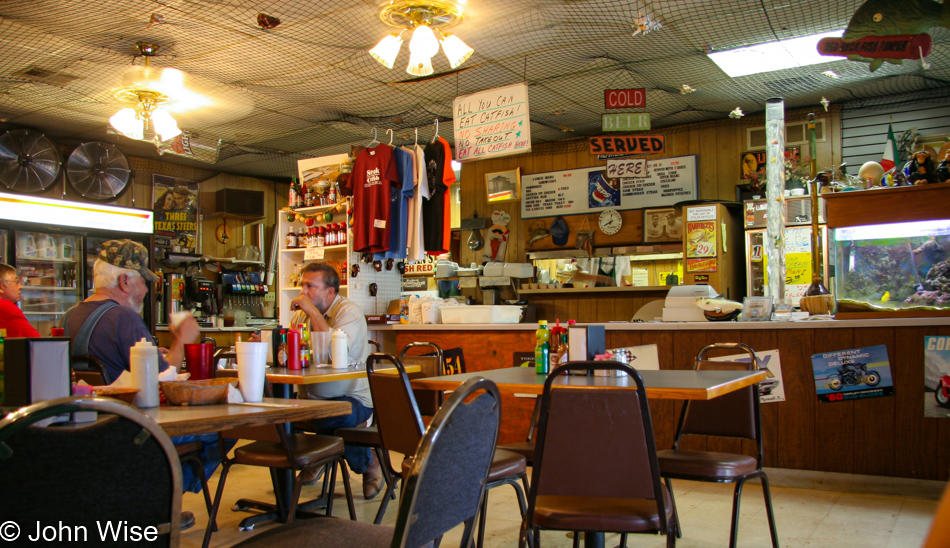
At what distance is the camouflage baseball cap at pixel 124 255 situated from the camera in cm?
330

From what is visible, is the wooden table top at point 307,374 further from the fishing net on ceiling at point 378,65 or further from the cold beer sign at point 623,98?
the cold beer sign at point 623,98

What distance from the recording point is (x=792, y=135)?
24.8ft

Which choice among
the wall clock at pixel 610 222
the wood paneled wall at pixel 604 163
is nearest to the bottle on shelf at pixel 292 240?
the wood paneled wall at pixel 604 163

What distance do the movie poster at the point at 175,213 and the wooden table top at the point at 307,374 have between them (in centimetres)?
665

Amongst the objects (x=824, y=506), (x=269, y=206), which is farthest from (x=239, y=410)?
(x=269, y=206)

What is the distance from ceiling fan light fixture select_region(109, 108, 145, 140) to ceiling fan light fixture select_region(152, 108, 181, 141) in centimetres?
16

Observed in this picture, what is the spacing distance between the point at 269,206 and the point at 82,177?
320 centimetres

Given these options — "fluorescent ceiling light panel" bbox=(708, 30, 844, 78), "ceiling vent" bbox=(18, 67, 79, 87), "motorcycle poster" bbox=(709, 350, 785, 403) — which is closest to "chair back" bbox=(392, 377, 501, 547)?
"motorcycle poster" bbox=(709, 350, 785, 403)

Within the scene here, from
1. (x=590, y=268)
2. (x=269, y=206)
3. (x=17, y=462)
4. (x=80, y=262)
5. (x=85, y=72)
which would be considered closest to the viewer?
(x=17, y=462)

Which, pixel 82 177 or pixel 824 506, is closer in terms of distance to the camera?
pixel 824 506

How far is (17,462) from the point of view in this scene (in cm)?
100

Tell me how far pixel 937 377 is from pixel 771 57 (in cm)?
331

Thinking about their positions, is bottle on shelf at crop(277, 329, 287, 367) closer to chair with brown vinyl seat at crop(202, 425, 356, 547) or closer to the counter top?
chair with brown vinyl seat at crop(202, 425, 356, 547)

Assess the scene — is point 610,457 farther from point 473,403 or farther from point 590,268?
point 590,268
